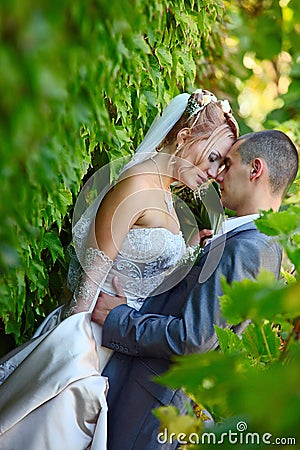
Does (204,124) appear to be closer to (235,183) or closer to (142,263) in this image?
(235,183)

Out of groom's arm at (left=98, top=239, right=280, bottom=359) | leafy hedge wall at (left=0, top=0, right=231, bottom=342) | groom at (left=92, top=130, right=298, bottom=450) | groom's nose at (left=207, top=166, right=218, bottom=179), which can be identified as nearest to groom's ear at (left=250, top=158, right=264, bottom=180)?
groom at (left=92, top=130, right=298, bottom=450)

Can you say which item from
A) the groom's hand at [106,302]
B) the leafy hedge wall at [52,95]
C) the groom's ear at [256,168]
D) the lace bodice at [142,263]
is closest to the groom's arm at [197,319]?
the groom's hand at [106,302]

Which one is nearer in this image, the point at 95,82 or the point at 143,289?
the point at 95,82

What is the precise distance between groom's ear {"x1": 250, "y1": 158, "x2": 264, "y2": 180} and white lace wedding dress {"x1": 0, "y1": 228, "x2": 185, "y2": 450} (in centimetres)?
41

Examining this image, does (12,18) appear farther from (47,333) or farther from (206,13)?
(206,13)

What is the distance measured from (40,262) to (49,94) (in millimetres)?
2090

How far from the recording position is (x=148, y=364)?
8.14 feet

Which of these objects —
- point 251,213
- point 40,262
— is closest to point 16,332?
point 40,262

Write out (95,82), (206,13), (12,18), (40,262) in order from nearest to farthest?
(12,18) < (95,82) < (40,262) < (206,13)

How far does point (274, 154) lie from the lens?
8.67 feet

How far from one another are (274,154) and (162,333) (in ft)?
2.64

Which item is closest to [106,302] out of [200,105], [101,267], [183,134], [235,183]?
[101,267]

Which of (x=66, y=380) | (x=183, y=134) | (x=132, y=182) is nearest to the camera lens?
(x=66, y=380)

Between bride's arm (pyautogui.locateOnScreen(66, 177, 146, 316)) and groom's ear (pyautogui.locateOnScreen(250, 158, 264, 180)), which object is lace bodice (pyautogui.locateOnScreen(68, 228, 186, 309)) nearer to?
bride's arm (pyautogui.locateOnScreen(66, 177, 146, 316))
